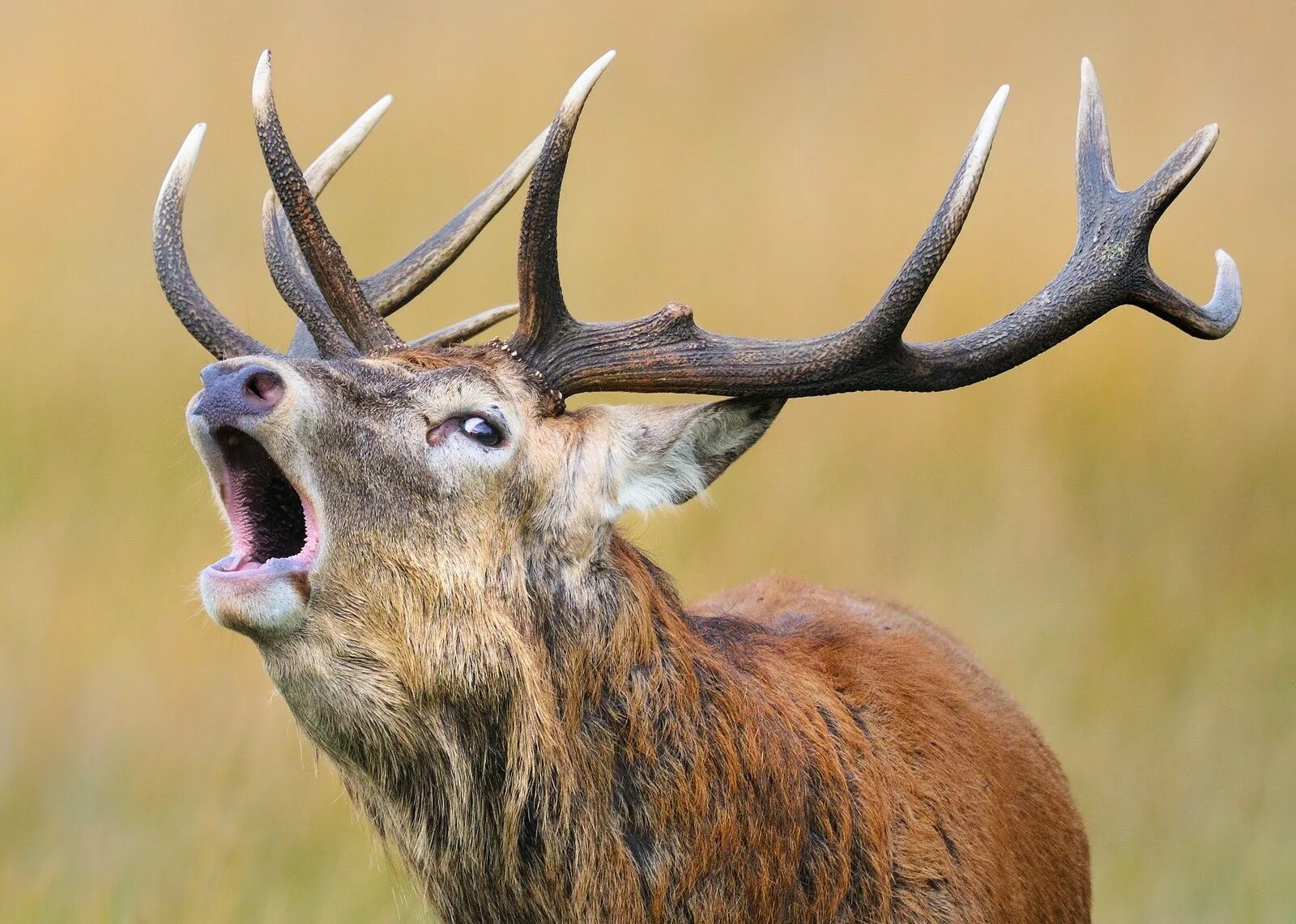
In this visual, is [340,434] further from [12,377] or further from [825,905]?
[12,377]

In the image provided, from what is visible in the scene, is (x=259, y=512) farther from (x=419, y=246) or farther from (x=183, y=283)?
(x=419, y=246)

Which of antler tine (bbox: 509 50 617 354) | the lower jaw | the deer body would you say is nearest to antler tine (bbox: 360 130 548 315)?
antler tine (bbox: 509 50 617 354)

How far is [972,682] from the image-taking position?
18.5ft

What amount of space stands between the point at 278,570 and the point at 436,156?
680cm

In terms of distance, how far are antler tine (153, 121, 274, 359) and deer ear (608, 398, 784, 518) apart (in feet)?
3.46

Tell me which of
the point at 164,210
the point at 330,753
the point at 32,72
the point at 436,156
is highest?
the point at 32,72

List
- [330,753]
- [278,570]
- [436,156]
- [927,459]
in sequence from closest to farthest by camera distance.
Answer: [278,570] → [330,753] → [927,459] → [436,156]

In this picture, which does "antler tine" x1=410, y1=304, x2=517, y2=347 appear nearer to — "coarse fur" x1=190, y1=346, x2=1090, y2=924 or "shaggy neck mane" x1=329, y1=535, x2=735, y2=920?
"coarse fur" x1=190, y1=346, x2=1090, y2=924

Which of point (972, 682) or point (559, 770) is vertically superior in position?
point (559, 770)

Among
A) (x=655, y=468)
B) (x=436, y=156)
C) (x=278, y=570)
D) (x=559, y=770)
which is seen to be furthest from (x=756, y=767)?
(x=436, y=156)

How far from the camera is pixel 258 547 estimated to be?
394 cm

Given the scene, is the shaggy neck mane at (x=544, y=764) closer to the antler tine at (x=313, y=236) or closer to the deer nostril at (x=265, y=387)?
the deer nostril at (x=265, y=387)

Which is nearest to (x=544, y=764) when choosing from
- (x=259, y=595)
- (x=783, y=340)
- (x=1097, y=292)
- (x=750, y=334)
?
(x=259, y=595)

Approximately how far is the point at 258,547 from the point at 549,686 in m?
0.77
